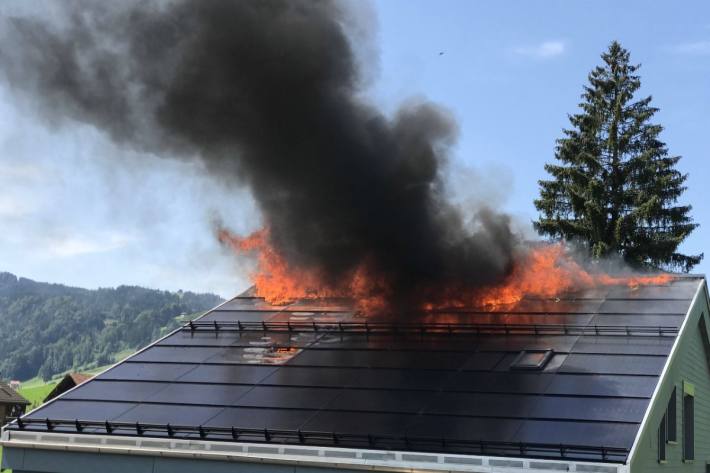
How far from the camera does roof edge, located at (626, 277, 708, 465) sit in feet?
41.9

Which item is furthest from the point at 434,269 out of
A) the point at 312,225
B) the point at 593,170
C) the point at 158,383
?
the point at 593,170

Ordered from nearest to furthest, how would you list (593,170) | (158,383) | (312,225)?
1. (158,383)
2. (312,225)
3. (593,170)

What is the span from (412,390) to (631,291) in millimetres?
6592

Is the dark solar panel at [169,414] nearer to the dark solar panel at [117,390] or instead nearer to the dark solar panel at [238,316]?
the dark solar panel at [117,390]

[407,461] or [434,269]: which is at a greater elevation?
[434,269]

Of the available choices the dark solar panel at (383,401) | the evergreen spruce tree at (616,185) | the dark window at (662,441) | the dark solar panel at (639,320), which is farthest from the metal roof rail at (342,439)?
the evergreen spruce tree at (616,185)

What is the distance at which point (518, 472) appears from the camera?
12898 millimetres

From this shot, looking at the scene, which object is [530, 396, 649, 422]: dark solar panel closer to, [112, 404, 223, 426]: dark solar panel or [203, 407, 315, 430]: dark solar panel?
[203, 407, 315, 430]: dark solar panel

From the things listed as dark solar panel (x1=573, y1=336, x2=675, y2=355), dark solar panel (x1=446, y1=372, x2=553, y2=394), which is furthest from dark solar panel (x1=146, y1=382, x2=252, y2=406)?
dark solar panel (x1=573, y1=336, x2=675, y2=355)

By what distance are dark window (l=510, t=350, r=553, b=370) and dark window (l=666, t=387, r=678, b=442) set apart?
244 centimetres

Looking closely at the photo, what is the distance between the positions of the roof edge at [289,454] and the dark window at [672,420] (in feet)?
15.3

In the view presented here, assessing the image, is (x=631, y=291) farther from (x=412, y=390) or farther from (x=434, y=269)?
(x=412, y=390)

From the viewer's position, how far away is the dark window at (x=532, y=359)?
52.6 feet

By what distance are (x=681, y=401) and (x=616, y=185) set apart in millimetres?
28356
